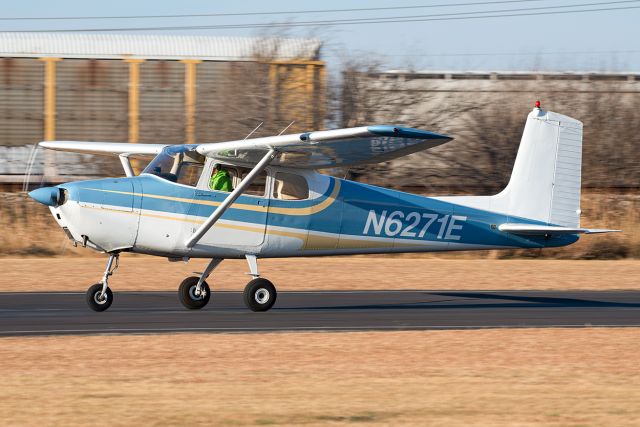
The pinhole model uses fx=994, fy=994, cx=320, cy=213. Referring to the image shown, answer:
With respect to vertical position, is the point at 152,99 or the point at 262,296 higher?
the point at 152,99

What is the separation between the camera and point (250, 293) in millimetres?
13594

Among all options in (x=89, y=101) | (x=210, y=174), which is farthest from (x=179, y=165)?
(x=89, y=101)

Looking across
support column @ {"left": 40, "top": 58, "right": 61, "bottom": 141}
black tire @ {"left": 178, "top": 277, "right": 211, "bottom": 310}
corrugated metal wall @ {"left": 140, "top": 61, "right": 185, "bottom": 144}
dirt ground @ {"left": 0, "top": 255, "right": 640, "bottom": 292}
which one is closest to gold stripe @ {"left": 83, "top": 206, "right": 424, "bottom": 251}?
black tire @ {"left": 178, "top": 277, "right": 211, "bottom": 310}

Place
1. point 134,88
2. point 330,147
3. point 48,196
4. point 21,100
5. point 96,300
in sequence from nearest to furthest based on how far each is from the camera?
point 48,196, point 330,147, point 96,300, point 21,100, point 134,88

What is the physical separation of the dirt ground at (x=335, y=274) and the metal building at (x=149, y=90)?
22.0ft

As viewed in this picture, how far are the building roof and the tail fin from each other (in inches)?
584

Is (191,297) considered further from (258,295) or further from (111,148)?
(111,148)

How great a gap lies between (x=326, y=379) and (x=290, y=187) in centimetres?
582

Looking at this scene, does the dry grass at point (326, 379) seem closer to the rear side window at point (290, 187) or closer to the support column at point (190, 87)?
the rear side window at point (290, 187)

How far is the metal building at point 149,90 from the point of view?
28641mm

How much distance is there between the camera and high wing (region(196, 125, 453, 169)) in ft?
38.3

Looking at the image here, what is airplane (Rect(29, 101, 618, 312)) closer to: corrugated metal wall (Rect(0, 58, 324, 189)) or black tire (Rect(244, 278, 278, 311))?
black tire (Rect(244, 278, 278, 311))

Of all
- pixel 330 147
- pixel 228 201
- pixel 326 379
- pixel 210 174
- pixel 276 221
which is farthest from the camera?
pixel 276 221

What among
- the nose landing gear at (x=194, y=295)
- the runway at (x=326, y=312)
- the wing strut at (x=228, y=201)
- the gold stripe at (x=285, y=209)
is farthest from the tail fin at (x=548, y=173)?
the nose landing gear at (x=194, y=295)
